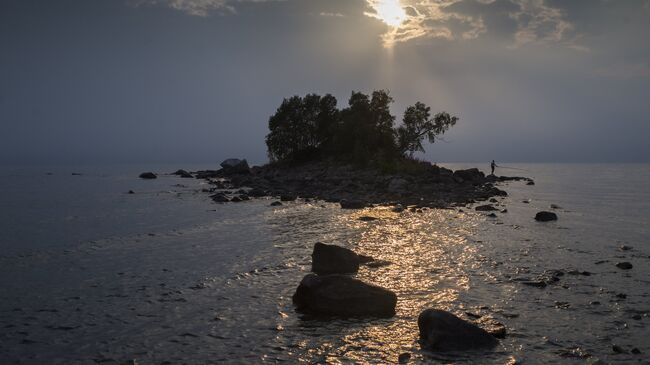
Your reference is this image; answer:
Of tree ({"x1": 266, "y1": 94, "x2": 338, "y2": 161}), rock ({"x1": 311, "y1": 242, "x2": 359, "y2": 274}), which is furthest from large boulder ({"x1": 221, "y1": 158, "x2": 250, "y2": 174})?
rock ({"x1": 311, "y1": 242, "x2": 359, "y2": 274})

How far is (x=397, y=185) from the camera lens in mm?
52812

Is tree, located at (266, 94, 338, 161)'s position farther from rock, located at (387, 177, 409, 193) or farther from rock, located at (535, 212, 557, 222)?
rock, located at (535, 212, 557, 222)

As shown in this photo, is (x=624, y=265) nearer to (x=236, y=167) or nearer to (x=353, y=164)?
(x=353, y=164)

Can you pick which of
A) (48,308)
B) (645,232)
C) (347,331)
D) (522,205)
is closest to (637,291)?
(347,331)

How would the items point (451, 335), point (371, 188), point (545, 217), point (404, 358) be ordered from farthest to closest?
point (371, 188) → point (545, 217) → point (451, 335) → point (404, 358)

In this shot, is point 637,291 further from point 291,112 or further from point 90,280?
point 291,112

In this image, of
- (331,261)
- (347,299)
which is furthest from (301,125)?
(347,299)

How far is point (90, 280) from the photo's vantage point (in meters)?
15.9

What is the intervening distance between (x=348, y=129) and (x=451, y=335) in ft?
236

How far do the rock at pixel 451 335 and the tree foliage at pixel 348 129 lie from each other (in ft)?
201

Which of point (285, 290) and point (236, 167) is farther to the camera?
point (236, 167)

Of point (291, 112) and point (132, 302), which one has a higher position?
point (291, 112)

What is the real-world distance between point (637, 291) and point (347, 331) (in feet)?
34.1

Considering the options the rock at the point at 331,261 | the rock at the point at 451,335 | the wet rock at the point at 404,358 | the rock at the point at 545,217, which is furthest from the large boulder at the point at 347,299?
the rock at the point at 545,217
